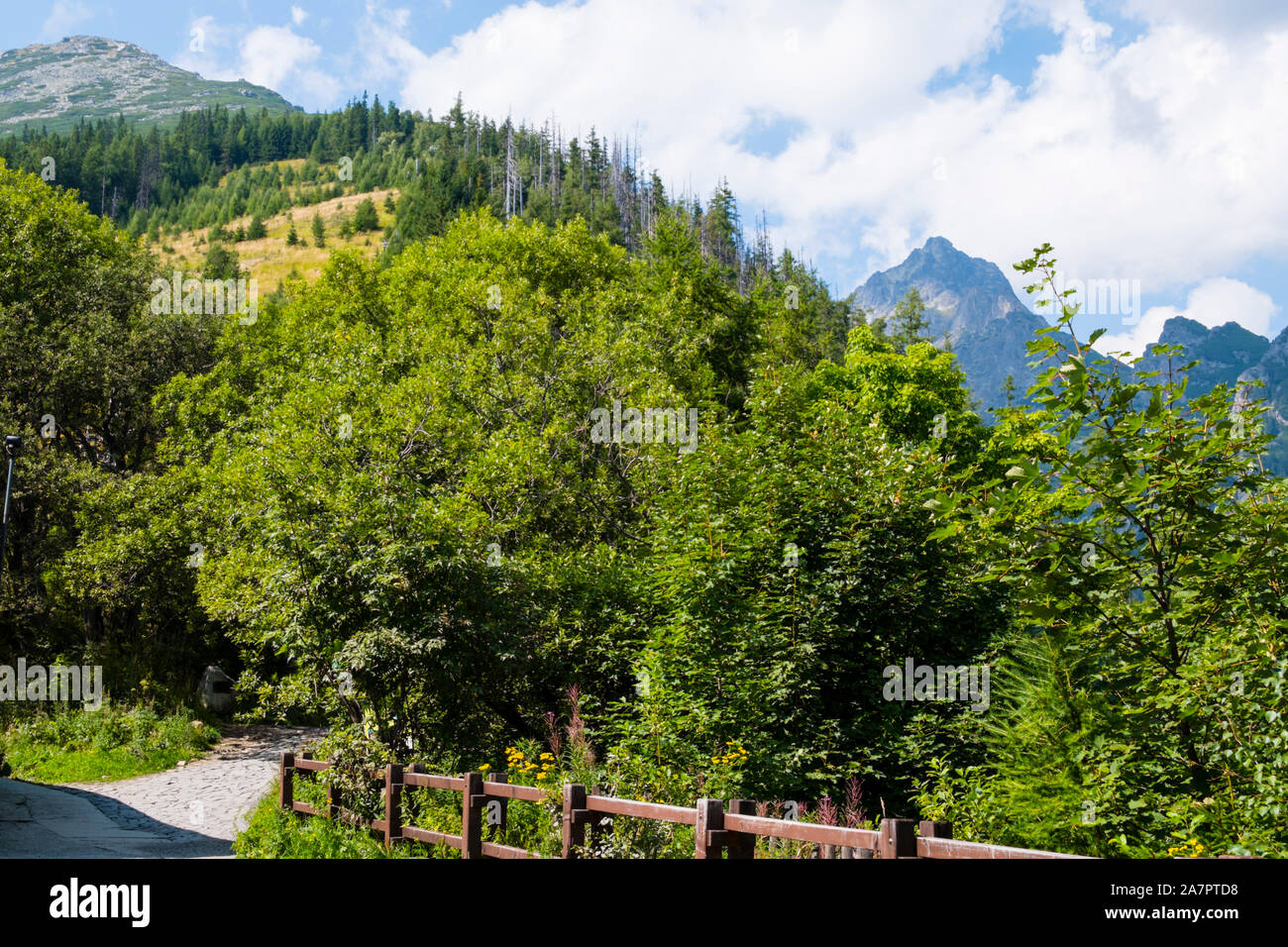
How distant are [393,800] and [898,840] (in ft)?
22.9

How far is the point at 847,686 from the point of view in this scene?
12383mm

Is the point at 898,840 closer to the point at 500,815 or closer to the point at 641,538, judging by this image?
A: the point at 500,815

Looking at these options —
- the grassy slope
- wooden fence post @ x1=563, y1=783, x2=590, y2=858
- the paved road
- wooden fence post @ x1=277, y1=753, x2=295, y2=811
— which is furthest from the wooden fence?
the grassy slope

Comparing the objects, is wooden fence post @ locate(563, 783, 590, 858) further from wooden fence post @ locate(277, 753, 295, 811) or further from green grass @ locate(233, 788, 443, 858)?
wooden fence post @ locate(277, 753, 295, 811)

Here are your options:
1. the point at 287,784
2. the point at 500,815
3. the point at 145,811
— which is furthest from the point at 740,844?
the point at 145,811

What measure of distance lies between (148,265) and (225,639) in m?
13.7

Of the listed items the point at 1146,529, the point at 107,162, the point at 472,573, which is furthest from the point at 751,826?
the point at 107,162

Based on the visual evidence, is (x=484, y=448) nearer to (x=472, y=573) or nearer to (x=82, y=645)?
(x=472, y=573)

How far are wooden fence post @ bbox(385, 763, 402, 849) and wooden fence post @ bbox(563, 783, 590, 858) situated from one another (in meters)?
3.40

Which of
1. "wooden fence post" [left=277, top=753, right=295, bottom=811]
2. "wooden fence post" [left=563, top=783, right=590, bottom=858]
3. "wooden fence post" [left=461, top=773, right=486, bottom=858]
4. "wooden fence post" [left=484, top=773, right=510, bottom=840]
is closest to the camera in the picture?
"wooden fence post" [left=563, top=783, right=590, bottom=858]

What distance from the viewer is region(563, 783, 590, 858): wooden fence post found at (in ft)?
24.6

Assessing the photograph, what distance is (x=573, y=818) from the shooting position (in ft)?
25.0

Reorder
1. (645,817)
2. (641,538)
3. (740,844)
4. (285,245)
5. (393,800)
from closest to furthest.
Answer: (740,844), (645,817), (393,800), (641,538), (285,245)

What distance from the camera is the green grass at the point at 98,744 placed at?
781 inches
